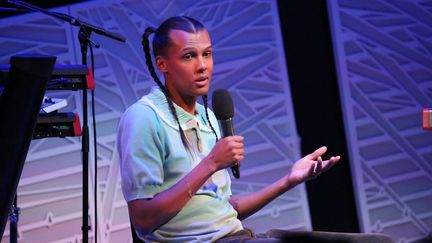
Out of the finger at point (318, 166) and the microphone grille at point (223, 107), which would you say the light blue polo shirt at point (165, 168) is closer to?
the microphone grille at point (223, 107)

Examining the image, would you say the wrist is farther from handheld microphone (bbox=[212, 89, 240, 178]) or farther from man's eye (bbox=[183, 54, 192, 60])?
man's eye (bbox=[183, 54, 192, 60])

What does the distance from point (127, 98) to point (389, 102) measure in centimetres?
185

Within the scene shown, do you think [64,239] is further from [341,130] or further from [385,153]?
[385,153]

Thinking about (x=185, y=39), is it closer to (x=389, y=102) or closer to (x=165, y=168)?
(x=165, y=168)

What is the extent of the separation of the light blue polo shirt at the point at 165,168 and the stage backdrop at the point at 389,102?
2460 mm

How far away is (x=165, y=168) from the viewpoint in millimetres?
1889

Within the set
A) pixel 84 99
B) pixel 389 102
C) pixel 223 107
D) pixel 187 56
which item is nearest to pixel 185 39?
pixel 187 56

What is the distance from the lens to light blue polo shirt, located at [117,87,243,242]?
5.94ft

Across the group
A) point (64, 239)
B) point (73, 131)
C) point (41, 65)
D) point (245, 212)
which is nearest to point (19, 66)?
point (41, 65)

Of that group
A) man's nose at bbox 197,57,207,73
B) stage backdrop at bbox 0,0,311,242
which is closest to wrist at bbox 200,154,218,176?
man's nose at bbox 197,57,207,73

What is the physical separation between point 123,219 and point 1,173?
3.45 meters

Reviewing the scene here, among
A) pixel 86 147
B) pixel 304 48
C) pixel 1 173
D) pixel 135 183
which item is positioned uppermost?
pixel 304 48

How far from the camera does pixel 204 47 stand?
79.7 inches

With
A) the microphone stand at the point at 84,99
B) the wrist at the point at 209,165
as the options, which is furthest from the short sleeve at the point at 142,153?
the microphone stand at the point at 84,99
